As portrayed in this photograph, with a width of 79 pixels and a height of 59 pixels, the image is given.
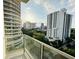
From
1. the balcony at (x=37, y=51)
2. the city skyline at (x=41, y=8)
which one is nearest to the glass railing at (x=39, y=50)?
the balcony at (x=37, y=51)

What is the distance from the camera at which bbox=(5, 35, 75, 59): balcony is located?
115 centimetres

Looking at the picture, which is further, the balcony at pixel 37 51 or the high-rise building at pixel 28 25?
the high-rise building at pixel 28 25

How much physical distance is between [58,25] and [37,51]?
38 cm

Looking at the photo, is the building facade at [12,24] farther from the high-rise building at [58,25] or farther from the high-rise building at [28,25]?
the high-rise building at [58,25]

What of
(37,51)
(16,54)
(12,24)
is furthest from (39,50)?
(12,24)

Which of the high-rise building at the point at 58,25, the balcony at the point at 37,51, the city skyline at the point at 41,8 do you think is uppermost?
the city skyline at the point at 41,8

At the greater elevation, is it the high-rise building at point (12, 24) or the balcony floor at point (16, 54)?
the high-rise building at point (12, 24)

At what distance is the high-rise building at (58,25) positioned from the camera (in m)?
1.09

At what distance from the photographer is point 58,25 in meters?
1.14

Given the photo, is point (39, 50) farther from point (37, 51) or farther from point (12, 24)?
point (12, 24)

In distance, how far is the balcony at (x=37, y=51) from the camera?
3.76 ft

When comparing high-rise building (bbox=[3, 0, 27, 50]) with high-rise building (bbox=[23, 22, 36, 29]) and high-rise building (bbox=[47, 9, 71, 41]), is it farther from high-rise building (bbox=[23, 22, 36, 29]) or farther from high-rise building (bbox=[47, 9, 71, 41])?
high-rise building (bbox=[47, 9, 71, 41])

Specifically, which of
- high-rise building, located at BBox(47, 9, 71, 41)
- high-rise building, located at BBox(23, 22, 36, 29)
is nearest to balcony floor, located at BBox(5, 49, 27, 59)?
high-rise building, located at BBox(23, 22, 36, 29)

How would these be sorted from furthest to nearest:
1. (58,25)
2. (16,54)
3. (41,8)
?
(16,54) < (41,8) < (58,25)
